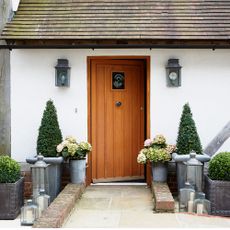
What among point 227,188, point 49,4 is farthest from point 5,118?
point 227,188

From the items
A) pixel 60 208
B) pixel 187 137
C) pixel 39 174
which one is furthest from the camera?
pixel 187 137

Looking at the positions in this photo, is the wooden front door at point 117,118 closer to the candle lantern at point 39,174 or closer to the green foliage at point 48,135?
the green foliage at point 48,135

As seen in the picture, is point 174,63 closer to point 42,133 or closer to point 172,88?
point 172,88

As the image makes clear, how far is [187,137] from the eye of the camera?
868cm

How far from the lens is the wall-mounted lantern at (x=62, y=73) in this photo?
9234 mm

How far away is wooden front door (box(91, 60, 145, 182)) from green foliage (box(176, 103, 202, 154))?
1274 mm

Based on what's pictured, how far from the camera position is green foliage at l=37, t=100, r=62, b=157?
888 centimetres

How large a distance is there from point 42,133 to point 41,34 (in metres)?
1.87

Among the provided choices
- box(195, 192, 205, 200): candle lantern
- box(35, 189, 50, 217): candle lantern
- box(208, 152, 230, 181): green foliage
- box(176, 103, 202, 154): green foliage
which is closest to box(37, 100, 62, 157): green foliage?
box(35, 189, 50, 217): candle lantern

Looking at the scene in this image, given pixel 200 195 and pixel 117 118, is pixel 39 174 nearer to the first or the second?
pixel 117 118

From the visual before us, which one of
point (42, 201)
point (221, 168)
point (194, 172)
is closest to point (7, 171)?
point (42, 201)

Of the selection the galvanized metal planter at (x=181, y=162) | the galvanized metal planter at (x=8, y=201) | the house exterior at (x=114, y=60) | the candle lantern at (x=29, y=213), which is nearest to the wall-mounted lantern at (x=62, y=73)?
the house exterior at (x=114, y=60)

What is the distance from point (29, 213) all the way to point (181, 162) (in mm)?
2872

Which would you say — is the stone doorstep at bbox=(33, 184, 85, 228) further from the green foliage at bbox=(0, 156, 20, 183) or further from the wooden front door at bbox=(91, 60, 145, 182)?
the wooden front door at bbox=(91, 60, 145, 182)
